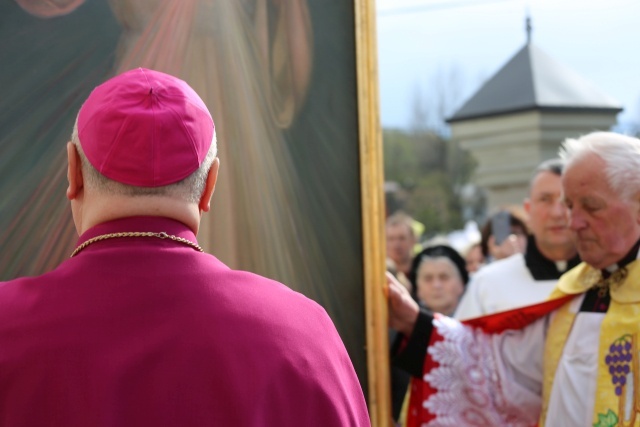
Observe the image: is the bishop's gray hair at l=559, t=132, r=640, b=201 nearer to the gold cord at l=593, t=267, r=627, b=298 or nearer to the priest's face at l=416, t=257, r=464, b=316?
the gold cord at l=593, t=267, r=627, b=298

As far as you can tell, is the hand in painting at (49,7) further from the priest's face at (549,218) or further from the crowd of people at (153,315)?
the priest's face at (549,218)

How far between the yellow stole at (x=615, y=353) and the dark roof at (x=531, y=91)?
6.12 metres

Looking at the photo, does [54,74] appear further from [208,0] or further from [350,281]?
[350,281]

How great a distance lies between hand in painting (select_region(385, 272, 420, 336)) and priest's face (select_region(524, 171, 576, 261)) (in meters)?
1.53

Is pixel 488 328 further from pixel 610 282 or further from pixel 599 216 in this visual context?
pixel 599 216

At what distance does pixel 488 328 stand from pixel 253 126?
3.85 feet

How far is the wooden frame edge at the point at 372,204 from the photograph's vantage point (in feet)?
10.5

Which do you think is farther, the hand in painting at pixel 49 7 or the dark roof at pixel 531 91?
the dark roof at pixel 531 91

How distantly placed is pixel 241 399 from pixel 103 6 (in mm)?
1212

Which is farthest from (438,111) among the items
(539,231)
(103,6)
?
(103,6)

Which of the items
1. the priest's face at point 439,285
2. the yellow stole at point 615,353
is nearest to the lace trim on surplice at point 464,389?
the yellow stole at point 615,353

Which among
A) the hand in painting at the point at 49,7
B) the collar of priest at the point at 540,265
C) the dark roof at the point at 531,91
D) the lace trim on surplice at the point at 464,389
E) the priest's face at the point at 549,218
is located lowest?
the lace trim on surplice at the point at 464,389

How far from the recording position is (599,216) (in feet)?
11.1

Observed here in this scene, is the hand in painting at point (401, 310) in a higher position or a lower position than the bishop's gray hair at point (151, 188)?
lower
